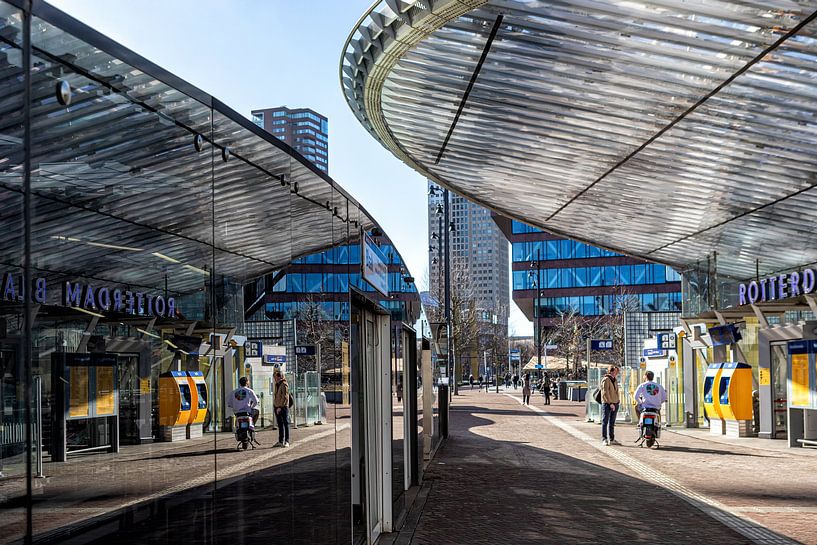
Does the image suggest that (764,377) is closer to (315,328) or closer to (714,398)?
(714,398)

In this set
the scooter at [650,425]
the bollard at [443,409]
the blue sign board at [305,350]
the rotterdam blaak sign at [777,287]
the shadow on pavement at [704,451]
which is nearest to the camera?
the blue sign board at [305,350]

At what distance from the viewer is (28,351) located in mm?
2201

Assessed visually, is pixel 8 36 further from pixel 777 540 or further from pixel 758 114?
pixel 758 114

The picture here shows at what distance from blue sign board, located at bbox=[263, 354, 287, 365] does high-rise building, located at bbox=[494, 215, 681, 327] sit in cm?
7773

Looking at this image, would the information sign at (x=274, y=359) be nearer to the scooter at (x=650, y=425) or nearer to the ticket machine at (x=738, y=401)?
the scooter at (x=650, y=425)

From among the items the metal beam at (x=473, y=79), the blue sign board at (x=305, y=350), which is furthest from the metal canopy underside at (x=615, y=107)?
the blue sign board at (x=305, y=350)

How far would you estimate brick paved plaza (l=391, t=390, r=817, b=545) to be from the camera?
10039 millimetres

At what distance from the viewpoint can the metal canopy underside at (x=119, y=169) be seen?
7.34ft

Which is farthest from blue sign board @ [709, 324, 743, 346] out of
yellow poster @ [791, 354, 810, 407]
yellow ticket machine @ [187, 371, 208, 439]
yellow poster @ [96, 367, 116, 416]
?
yellow poster @ [96, 367, 116, 416]

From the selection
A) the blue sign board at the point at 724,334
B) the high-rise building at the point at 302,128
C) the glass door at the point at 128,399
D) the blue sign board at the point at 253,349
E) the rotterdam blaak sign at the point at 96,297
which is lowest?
the blue sign board at the point at 724,334

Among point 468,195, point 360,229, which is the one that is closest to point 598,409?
point 468,195

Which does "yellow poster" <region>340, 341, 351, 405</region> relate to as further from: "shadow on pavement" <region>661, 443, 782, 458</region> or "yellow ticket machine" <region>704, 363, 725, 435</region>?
"yellow ticket machine" <region>704, 363, 725, 435</region>

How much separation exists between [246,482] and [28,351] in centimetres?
176

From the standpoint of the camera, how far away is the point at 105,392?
259 centimetres
